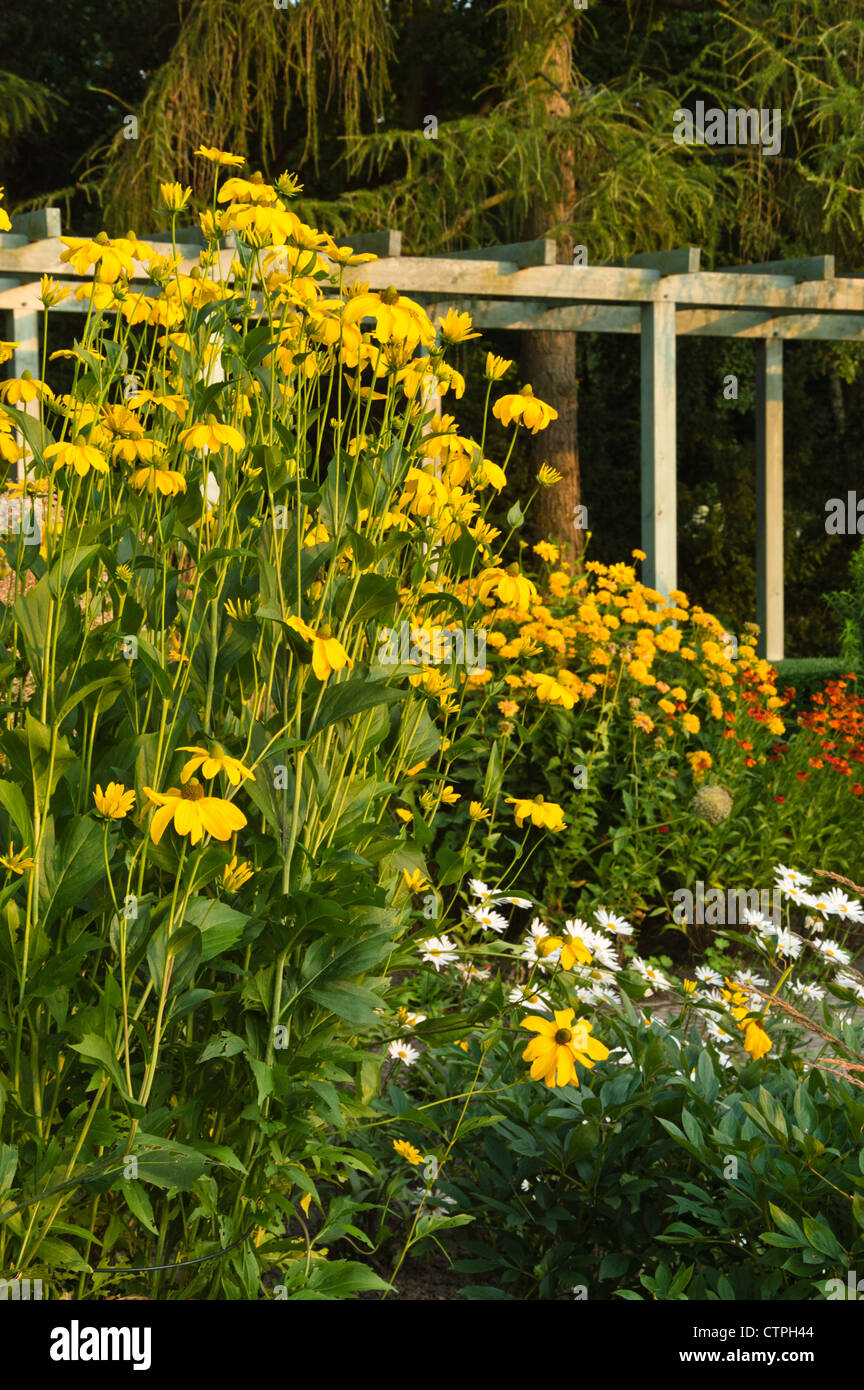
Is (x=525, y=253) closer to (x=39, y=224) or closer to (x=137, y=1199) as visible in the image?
(x=39, y=224)

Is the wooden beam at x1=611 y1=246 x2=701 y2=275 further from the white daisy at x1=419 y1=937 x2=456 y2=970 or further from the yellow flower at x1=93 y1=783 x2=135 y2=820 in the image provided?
the yellow flower at x1=93 y1=783 x2=135 y2=820

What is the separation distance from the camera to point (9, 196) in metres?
12.0

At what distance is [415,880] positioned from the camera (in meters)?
2.19

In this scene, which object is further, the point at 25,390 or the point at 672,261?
the point at 672,261

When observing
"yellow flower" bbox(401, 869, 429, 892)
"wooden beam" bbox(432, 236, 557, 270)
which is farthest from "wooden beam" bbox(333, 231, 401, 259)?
"yellow flower" bbox(401, 869, 429, 892)

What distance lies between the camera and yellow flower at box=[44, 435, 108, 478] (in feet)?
6.16

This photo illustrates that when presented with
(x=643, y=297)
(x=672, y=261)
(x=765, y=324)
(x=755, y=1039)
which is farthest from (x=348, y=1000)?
(x=765, y=324)

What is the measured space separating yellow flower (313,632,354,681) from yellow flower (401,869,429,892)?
1.70ft

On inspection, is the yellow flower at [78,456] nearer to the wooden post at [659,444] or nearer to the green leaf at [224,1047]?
the green leaf at [224,1047]

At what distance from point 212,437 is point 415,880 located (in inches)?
28.7
